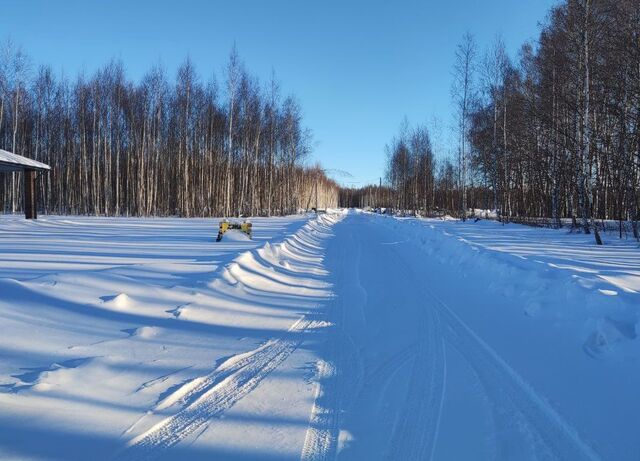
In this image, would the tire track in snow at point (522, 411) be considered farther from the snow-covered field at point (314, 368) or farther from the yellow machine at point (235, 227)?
the yellow machine at point (235, 227)

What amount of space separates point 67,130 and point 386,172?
43521 mm

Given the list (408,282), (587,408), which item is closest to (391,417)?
(587,408)

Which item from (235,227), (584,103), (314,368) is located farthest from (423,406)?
(584,103)

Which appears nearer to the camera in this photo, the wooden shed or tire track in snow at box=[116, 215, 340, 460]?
tire track in snow at box=[116, 215, 340, 460]

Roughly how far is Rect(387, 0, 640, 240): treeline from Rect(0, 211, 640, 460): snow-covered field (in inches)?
464

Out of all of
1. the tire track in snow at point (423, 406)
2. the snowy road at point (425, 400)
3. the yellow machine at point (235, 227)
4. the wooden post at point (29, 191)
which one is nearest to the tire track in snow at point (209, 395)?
the snowy road at point (425, 400)

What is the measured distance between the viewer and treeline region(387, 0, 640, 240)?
16.1 metres

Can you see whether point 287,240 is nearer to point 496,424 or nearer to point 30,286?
point 30,286

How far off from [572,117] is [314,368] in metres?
20.9

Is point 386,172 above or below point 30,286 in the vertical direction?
above

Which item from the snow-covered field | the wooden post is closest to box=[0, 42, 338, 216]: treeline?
the wooden post

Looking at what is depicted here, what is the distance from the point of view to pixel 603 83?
17.4m

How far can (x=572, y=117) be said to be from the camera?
65.7 ft

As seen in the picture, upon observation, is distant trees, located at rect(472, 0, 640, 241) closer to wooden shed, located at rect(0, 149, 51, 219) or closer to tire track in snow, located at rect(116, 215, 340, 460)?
tire track in snow, located at rect(116, 215, 340, 460)
